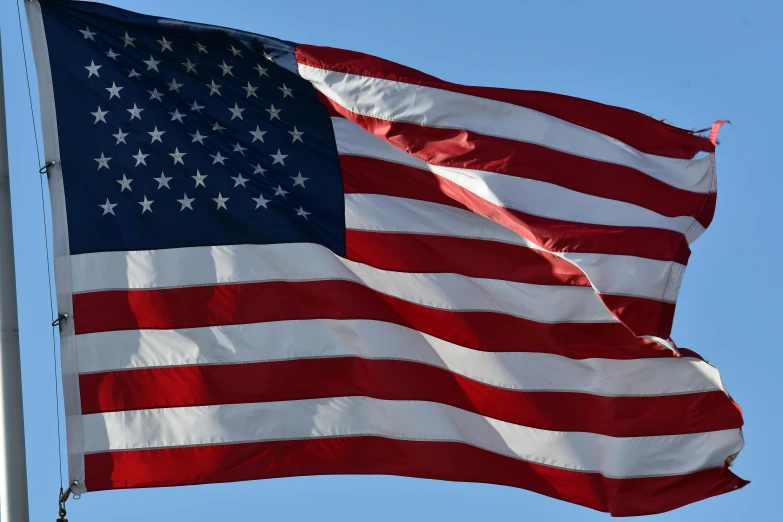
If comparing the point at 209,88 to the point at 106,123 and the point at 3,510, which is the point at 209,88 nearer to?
the point at 106,123

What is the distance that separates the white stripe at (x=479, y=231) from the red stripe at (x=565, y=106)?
1.17m

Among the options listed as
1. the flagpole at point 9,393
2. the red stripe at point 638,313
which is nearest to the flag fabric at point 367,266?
the red stripe at point 638,313

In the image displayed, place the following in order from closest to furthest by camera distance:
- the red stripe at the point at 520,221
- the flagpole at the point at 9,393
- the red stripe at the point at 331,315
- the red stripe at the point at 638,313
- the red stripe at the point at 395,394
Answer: the flagpole at the point at 9,393 < the red stripe at the point at 395,394 < the red stripe at the point at 331,315 < the red stripe at the point at 638,313 < the red stripe at the point at 520,221

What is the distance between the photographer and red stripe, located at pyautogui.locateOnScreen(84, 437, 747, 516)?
466 inches

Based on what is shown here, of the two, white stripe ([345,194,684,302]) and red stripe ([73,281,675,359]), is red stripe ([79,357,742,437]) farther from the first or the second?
white stripe ([345,194,684,302])

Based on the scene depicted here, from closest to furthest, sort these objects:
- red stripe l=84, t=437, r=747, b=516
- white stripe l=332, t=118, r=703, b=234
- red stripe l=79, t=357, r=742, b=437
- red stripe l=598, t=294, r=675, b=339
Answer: red stripe l=84, t=437, r=747, b=516 < red stripe l=79, t=357, r=742, b=437 < red stripe l=598, t=294, r=675, b=339 < white stripe l=332, t=118, r=703, b=234

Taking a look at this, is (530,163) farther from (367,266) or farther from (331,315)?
(331,315)

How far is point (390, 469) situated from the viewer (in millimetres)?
12383

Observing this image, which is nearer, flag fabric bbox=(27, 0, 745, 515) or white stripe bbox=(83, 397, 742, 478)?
white stripe bbox=(83, 397, 742, 478)

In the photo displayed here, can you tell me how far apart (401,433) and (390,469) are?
1.13 feet

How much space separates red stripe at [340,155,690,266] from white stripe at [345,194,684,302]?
69 mm

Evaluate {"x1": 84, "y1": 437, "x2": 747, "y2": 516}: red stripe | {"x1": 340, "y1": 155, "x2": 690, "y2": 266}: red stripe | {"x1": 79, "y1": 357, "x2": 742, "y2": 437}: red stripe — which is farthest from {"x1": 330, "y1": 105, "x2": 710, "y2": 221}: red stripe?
{"x1": 84, "y1": 437, "x2": 747, "y2": 516}: red stripe

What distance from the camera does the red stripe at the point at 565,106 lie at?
12.9 metres

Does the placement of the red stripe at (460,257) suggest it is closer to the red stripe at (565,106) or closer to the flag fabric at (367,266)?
the flag fabric at (367,266)
